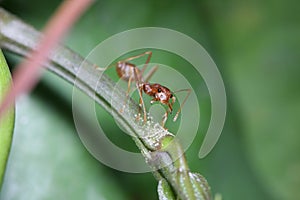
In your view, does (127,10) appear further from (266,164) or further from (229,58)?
(266,164)

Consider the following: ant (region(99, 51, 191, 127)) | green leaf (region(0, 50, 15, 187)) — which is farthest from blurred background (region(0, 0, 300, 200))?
green leaf (region(0, 50, 15, 187))

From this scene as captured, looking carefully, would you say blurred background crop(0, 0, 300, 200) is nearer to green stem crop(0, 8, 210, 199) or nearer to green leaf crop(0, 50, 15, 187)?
green stem crop(0, 8, 210, 199)

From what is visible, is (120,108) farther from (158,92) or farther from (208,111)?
(208,111)

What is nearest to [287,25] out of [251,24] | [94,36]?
[251,24]

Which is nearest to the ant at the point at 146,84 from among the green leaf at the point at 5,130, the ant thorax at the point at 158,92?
the ant thorax at the point at 158,92

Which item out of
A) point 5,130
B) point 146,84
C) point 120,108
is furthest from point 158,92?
point 5,130

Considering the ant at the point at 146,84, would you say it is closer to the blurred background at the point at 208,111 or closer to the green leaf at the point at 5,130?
the blurred background at the point at 208,111
